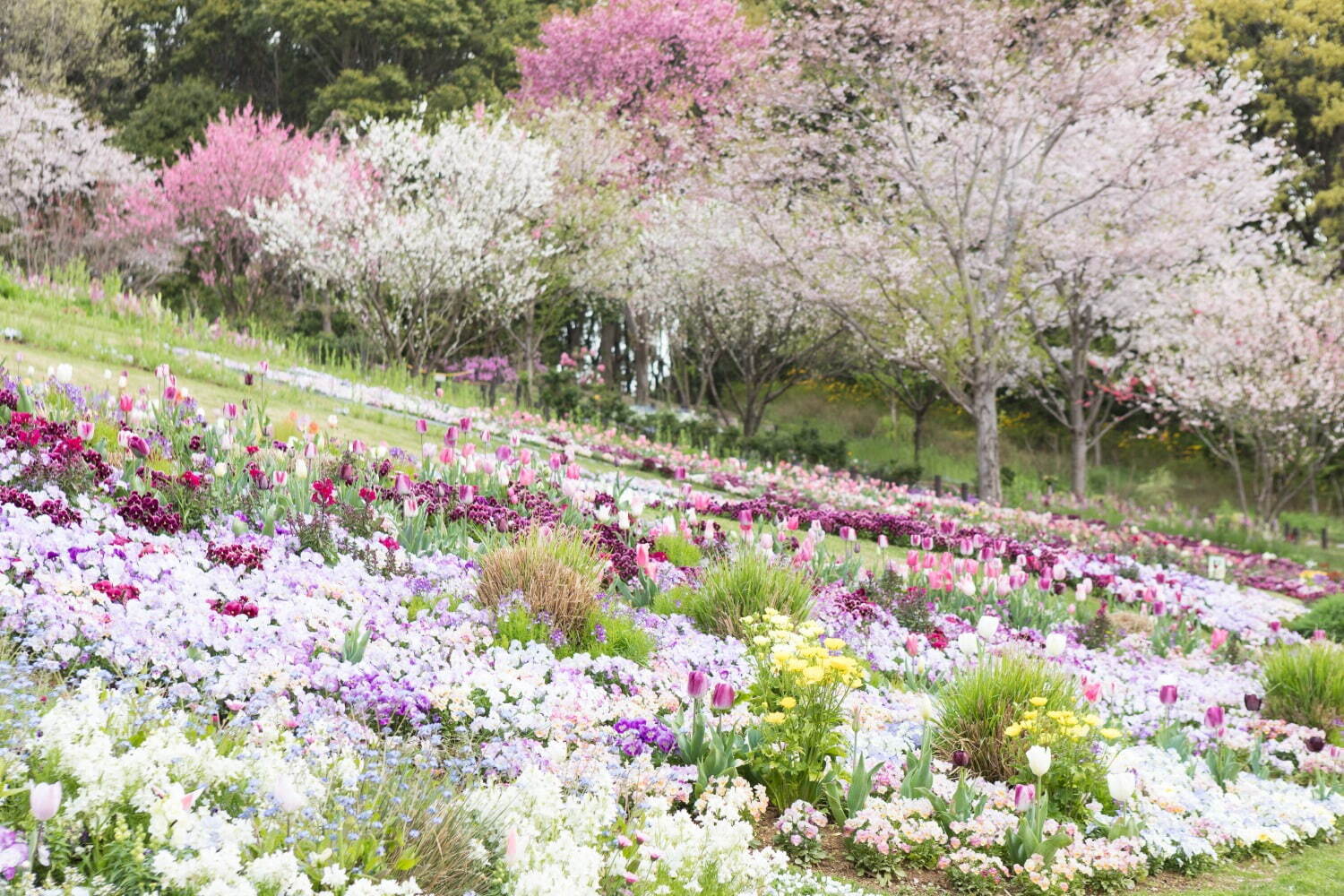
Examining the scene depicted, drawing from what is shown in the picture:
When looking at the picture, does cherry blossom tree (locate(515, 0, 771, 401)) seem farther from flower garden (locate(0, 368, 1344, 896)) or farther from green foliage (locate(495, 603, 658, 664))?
green foliage (locate(495, 603, 658, 664))

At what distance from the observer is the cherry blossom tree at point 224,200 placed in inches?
907

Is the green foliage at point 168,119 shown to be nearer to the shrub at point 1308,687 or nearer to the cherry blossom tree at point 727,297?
the cherry blossom tree at point 727,297

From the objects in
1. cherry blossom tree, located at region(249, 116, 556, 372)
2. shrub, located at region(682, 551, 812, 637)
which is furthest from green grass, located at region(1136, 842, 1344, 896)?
cherry blossom tree, located at region(249, 116, 556, 372)

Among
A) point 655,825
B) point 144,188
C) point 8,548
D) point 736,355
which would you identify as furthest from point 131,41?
point 655,825

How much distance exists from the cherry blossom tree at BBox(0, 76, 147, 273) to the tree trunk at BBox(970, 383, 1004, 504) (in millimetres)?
18397

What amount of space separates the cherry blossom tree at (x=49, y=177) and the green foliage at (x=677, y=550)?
1959 cm

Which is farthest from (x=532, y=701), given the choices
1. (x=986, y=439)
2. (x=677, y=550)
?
(x=986, y=439)

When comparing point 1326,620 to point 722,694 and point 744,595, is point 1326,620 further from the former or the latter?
point 722,694

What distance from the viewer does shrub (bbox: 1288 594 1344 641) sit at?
876 cm

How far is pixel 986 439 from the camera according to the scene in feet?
50.0

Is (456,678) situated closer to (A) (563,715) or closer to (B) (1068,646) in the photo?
(A) (563,715)

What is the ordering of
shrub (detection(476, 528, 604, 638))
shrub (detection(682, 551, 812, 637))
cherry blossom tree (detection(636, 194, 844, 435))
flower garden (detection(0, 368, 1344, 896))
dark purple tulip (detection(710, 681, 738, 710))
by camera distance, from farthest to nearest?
1. cherry blossom tree (detection(636, 194, 844, 435))
2. shrub (detection(682, 551, 812, 637))
3. shrub (detection(476, 528, 604, 638))
4. dark purple tulip (detection(710, 681, 738, 710))
5. flower garden (detection(0, 368, 1344, 896))

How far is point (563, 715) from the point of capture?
424cm

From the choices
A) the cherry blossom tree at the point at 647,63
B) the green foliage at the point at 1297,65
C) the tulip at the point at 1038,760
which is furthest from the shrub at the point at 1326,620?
the cherry blossom tree at the point at 647,63
